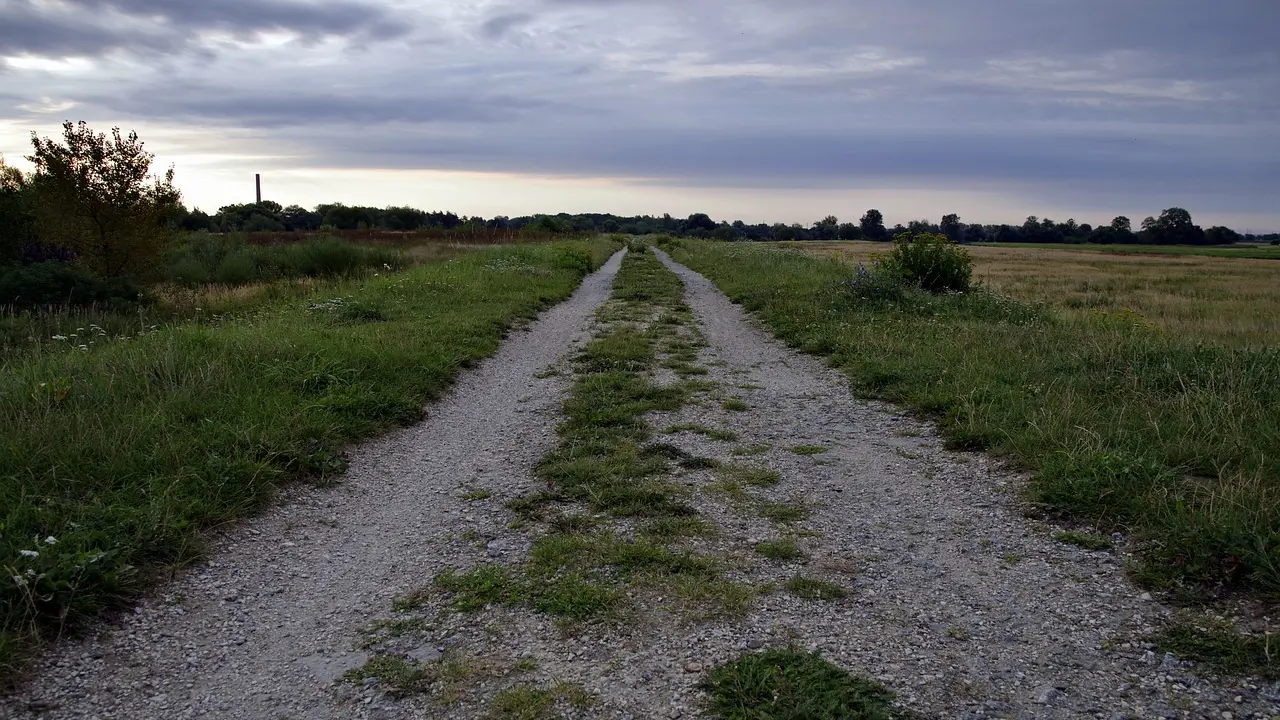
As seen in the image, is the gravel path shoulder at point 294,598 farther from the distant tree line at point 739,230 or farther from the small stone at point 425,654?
the distant tree line at point 739,230

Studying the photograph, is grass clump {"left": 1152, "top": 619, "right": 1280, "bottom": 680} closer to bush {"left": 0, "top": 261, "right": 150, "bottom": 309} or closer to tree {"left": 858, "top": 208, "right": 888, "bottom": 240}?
bush {"left": 0, "top": 261, "right": 150, "bottom": 309}

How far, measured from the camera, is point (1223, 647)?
3.00 m

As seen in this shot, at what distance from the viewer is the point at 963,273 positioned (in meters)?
16.2

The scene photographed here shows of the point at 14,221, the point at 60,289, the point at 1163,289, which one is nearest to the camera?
the point at 60,289

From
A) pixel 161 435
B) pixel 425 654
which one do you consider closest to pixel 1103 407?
pixel 425 654

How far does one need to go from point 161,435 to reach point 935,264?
1509cm

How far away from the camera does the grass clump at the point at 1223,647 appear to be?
289 cm

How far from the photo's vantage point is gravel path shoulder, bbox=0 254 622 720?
289 cm

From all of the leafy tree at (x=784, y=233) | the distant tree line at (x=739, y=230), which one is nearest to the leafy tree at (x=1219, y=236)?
the distant tree line at (x=739, y=230)

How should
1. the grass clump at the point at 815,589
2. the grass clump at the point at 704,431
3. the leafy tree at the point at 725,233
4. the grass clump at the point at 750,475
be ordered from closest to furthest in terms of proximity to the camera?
the grass clump at the point at 815,589, the grass clump at the point at 750,475, the grass clump at the point at 704,431, the leafy tree at the point at 725,233

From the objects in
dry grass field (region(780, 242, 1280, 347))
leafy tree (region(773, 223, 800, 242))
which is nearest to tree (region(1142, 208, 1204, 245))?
dry grass field (region(780, 242, 1280, 347))

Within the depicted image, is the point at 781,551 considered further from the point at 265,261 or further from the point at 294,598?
the point at 265,261

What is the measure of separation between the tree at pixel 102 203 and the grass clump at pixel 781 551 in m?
23.5

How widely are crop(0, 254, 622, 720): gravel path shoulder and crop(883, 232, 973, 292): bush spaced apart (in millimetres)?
12170
